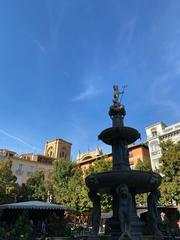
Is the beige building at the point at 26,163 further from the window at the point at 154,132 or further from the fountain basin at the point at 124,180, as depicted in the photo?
the fountain basin at the point at 124,180

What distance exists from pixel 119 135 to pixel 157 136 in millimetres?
29721

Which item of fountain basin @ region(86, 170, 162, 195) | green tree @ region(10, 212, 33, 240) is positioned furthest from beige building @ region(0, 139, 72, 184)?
fountain basin @ region(86, 170, 162, 195)

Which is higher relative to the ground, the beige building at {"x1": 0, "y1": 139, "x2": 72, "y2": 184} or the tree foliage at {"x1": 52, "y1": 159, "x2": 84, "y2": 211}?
the beige building at {"x1": 0, "y1": 139, "x2": 72, "y2": 184}

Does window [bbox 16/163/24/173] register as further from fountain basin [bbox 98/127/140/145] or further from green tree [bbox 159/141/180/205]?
fountain basin [bbox 98/127/140/145]

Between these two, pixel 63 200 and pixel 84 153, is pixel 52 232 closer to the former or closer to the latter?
pixel 63 200

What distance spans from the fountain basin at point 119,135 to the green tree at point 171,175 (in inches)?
548

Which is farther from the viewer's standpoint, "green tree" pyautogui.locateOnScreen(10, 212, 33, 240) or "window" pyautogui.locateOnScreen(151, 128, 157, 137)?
"window" pyautogui.locateOnScreen(151, 128, 157, 137)

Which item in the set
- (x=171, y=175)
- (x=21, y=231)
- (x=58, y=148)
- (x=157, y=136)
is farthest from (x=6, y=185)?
(x=58, y=148)

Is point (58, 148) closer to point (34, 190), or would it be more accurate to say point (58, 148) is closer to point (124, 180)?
point (34, 190)

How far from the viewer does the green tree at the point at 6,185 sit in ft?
98.9

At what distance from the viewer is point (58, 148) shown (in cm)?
8288

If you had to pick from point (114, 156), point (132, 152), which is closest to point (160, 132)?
point (132, 152)

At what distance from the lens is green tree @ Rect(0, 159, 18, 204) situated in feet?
98.9

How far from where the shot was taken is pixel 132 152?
43.4m
